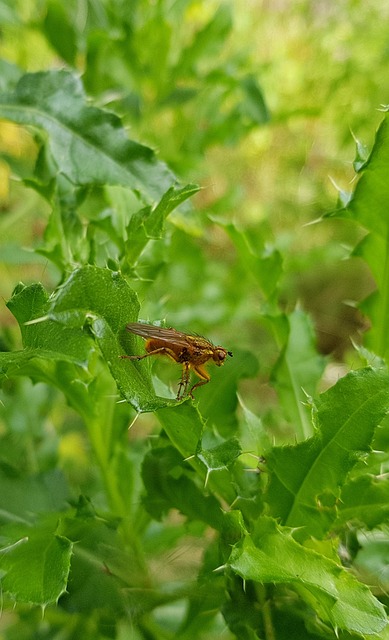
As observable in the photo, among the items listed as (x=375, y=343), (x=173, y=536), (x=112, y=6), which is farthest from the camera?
(x=112, y=6)

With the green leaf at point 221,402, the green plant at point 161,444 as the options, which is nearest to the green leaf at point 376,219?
the green plant at point 161,444

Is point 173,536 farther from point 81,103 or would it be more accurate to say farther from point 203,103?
point 203,103

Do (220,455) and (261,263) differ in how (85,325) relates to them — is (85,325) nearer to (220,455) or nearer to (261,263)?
(220,455)

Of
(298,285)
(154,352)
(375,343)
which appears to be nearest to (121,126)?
(154,352)

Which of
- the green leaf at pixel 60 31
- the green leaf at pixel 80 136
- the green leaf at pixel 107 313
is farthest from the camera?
the green leaf at pixel 60 31

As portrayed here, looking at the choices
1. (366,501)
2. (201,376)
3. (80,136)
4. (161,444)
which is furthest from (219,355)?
(80,136)

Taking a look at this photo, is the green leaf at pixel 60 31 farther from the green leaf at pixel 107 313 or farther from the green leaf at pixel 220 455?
the green leaf at pixel 220 455

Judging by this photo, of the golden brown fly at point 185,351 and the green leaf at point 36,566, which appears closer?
the green leaf at point 36,566
